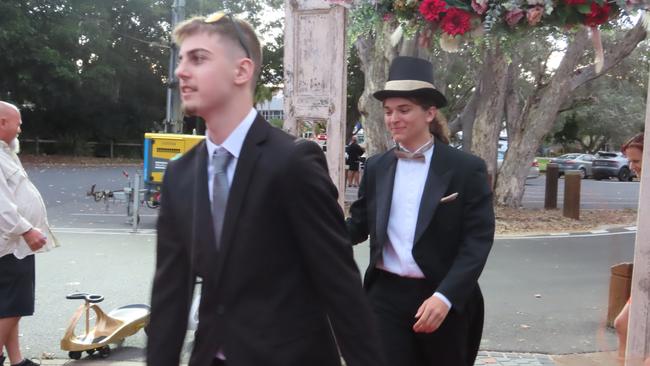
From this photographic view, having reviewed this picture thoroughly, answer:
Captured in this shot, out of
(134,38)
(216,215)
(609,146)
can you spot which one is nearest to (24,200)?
(216,215)

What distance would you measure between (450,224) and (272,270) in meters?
1.37

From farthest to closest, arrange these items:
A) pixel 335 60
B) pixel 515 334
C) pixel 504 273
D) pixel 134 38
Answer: pixel 134 38 → pixel 504 273 → pixel 515 334 → pixel 335 60

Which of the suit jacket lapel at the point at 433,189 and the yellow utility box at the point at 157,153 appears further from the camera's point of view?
the yellow utility box at the point at 157,153

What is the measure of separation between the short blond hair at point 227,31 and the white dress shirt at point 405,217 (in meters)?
1.31

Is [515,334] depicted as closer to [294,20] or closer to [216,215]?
[294,20]

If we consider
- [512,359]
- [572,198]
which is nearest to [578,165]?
[572,198]

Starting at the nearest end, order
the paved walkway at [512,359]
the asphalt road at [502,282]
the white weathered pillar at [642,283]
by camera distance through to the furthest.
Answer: the white weathered pillar at [642,283], the paved walkway at [512,359], the asphalt road at [502,282]

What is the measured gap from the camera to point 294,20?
4.46 m

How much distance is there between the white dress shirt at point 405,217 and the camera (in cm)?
314

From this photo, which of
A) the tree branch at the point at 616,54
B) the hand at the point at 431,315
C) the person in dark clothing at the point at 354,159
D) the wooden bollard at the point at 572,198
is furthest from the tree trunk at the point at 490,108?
the hand at the point at 431,315

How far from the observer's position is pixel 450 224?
123 inches

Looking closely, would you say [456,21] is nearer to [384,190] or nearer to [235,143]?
[384,190]

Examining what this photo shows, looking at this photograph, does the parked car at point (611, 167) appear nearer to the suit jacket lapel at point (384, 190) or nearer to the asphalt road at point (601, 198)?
the asphalt road at point (601, 198)

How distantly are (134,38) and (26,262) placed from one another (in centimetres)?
3574
